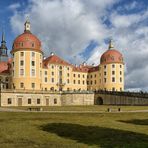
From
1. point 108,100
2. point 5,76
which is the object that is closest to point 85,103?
point 108,100

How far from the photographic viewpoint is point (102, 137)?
2027 cm

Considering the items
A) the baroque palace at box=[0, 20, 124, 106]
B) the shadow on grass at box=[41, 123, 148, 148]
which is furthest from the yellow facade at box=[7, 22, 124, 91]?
the shadow on grass at box=[41, 123, 148, 148]

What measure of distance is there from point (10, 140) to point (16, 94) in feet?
186

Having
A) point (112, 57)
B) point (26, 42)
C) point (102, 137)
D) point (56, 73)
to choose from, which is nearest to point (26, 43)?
point (26, 42)

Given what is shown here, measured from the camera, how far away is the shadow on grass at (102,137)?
1792 cm

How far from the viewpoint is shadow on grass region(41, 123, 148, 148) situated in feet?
58.8

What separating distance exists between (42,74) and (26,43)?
1540cm

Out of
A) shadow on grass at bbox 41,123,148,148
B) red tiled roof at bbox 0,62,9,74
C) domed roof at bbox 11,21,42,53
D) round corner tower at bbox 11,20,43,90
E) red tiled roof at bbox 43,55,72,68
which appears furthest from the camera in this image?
red tiled roof at bbox 43,55,72,68

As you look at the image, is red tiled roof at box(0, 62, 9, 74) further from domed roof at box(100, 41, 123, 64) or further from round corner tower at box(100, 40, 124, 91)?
round corner tower at box(100, 40, 124, 91)

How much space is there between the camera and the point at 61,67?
98.7 metres

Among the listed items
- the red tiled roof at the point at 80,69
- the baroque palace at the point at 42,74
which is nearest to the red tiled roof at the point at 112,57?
the baroque palace at the point at 42,74

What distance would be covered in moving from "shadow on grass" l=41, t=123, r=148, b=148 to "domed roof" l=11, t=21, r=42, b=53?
5836 centimetres

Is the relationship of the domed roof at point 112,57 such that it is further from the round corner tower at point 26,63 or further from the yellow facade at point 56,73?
the round corner tower at point 26,63

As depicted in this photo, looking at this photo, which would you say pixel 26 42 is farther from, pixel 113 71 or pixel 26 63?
pixel 113 71
